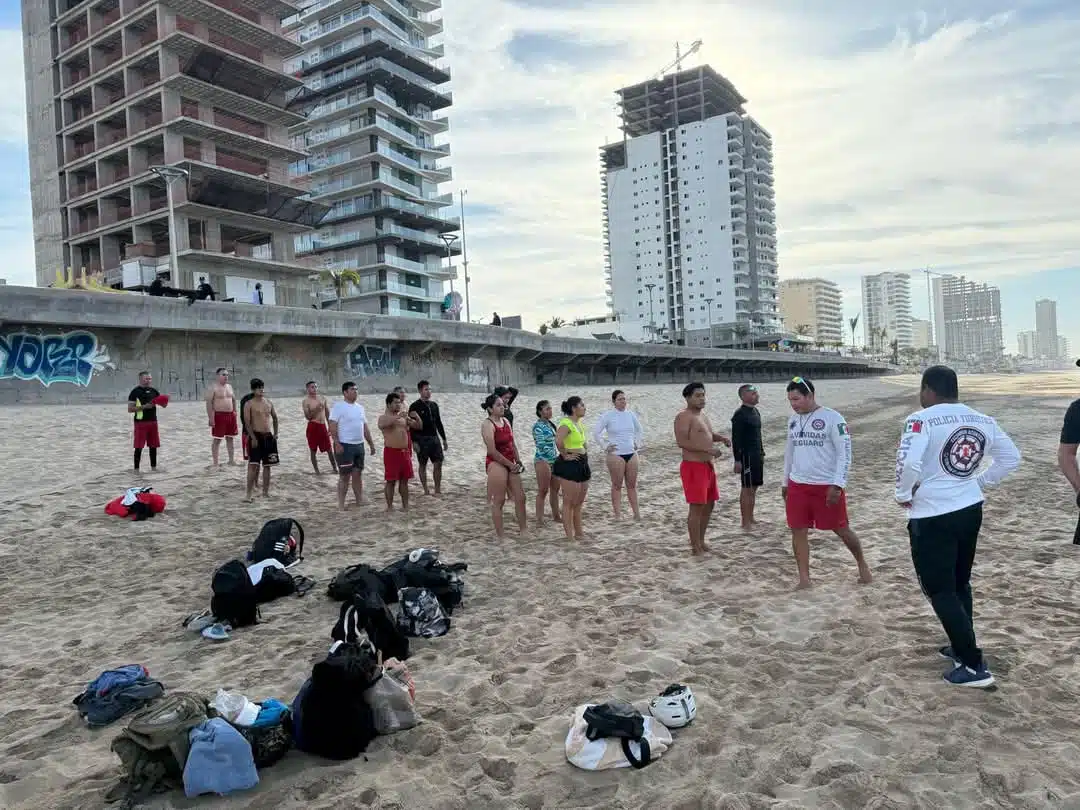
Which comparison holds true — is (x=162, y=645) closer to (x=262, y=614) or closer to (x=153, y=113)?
(x=262, y=614)

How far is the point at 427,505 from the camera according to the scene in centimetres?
1001

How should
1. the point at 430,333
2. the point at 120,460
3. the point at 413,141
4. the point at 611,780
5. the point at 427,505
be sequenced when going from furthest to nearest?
1. the point at 413,141
2. the point at 430,333
3. the point at 120,460
4. the point at 427,505
5. the point at 611,780

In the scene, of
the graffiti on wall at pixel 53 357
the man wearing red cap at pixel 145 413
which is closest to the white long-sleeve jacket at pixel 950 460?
the man wearing red cap at pixel 145 413

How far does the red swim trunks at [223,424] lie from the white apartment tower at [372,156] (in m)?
50.9

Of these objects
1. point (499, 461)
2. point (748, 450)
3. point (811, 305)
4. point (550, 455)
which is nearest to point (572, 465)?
point (550, 455)

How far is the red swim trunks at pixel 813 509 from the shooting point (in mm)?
5355

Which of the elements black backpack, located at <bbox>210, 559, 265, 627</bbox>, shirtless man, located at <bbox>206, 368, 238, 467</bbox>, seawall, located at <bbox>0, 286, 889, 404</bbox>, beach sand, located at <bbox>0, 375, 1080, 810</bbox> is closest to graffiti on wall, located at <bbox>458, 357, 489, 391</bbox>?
seawall, located at <bbox>0, 286, 889, 404</bbox>

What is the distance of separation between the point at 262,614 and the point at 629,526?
14.7 ft

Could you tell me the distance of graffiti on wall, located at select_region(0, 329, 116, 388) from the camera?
17656mm

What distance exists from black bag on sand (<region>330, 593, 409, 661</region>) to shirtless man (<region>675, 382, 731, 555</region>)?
3367 millimetres

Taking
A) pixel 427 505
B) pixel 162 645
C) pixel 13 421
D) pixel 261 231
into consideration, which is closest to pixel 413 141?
pixel 261 231

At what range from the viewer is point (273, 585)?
586 cm

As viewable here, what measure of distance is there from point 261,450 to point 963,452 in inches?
347

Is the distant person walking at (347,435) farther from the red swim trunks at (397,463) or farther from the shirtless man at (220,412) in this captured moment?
the shirtless man at (220,412)
